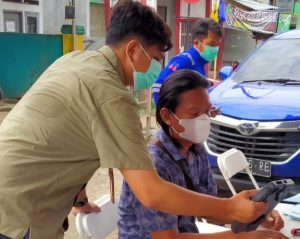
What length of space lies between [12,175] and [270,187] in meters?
0.83

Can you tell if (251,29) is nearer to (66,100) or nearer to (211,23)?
(211,23)

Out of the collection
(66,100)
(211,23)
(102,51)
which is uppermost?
(211,23)

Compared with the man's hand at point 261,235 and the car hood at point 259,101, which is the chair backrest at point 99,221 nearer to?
the man's hand at point 261,235

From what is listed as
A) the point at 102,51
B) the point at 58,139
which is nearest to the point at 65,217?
the point at 58,139

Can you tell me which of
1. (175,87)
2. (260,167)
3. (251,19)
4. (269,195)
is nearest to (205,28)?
(260,167)

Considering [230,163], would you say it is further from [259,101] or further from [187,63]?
[187,63]

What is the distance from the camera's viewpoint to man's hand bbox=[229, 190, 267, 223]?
1461mm

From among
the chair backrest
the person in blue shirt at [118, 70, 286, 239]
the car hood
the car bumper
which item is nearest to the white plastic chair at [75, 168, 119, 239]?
the chair backrest

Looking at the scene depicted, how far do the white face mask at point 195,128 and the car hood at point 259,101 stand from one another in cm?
178

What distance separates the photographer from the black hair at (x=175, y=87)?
1.97 meters

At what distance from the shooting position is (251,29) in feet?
50.0

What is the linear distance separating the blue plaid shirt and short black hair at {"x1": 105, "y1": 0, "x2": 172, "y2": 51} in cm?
47

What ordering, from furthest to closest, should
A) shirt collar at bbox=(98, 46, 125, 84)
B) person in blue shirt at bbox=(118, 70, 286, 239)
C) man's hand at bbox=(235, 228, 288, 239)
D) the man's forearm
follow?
person in blue shirt at bbox=(118, 70, 286, 239) < man's hand at bbox=(235, 228, 288, 239) < shirt collar at bbox=(98, 46, 125, 84) < the man's forearm

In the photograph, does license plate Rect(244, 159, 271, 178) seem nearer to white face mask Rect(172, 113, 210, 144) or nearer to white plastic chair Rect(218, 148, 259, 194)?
white plastic chair Rect(218, 148, 259, 194)
